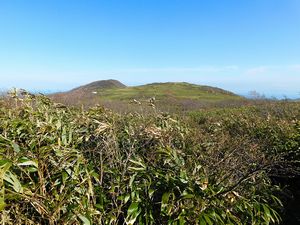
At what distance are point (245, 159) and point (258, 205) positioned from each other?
122 cm

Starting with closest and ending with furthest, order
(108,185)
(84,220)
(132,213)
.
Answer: (84,220)
(132,213)
(108,185)

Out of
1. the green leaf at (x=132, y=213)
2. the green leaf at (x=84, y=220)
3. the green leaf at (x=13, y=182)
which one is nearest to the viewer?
the green leaf at (x=13, y=182)

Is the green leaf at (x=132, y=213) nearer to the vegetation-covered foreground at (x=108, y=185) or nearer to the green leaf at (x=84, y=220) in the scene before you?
the vegetation-covered foreground at (x=108, y=185)

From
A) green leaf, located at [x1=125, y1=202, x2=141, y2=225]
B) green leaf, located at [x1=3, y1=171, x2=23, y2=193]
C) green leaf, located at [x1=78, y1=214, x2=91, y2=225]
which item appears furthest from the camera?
green leaf, located at [x1=125, y1=202, x2=141, y2=225]

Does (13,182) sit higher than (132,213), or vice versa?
(13,182)

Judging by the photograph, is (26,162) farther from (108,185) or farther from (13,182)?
(108,185)

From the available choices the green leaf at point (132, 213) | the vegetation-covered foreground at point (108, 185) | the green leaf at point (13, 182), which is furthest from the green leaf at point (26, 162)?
the green leaf at point (132, 213)

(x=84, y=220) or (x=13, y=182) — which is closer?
(x=13, y=182)

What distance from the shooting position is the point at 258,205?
2.87m

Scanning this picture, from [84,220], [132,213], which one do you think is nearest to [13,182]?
[84,220]

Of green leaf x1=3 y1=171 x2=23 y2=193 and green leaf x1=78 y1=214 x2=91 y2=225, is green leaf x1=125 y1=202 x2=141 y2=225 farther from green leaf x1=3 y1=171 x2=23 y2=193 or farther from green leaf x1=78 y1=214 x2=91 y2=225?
green leaf x1=3 y1=171 x2=23 y2=193

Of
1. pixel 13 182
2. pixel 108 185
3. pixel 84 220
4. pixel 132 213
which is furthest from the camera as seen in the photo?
pixel 108 185

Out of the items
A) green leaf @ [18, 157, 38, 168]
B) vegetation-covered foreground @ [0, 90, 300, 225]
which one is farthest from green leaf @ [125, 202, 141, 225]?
green leaf @ [18, 157, 38, 168]

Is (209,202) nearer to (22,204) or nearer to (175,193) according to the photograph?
(175,193)
